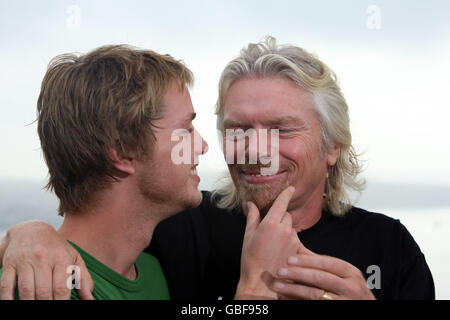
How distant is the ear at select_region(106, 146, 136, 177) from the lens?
2555mm

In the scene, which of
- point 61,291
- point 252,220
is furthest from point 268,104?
point 61,291

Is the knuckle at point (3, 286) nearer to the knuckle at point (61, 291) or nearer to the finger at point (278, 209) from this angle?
the knuckle at point (61, 291)

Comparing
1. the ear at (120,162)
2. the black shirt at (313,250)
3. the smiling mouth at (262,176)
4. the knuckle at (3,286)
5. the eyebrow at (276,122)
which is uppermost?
the eyebrow at (276,122)

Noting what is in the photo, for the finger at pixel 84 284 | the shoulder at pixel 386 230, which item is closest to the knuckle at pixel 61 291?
the finger at pixel 84 284

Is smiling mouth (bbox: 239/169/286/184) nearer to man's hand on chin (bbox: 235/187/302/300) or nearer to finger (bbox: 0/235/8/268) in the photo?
man's hand on chin (bbox: 235/187/302/300)

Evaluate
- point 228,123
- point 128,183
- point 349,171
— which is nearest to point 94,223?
point 128,183

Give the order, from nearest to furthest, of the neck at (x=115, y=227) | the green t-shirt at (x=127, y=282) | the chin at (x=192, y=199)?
the green t-shirt at (x=127, y=282) → the neck at (x=115, y=227) → the chin at (x=192, y=199)

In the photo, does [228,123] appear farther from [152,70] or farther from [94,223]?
[94,223]

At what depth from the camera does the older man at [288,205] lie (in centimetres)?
288

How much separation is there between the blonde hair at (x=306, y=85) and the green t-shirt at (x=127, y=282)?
72 centimetres

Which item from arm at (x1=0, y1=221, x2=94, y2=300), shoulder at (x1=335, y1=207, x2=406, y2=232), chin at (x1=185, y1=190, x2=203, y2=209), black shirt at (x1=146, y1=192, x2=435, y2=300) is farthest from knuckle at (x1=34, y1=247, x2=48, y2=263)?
shoulder at (x1=335, y1=207, x2=406, y2=232)

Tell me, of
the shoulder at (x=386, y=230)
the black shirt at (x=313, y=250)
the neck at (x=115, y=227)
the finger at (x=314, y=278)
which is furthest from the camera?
the shoulder at (x=386, y=230)

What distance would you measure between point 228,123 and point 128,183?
0.74 m
